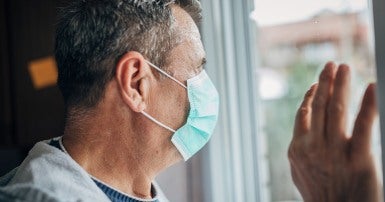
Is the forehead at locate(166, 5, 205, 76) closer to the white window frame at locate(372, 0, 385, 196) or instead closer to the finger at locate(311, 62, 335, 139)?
the finger at locate(311, 62, 335, 139)

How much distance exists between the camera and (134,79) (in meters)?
1.18

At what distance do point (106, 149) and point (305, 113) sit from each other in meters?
0.49

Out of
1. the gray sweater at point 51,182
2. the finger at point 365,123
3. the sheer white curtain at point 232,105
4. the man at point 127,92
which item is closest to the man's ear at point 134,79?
the man at point 127,92

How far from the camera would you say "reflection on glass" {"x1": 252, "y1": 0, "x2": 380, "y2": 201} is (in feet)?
3.65

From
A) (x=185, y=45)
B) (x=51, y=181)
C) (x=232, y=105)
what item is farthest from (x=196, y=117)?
(x=51, y=181)

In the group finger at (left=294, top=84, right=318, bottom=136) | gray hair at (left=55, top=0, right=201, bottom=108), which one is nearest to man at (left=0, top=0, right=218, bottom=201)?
gray hair at (left=55, top=0, right=201, bottom=108)

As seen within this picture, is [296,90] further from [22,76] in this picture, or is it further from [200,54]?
[22,76]

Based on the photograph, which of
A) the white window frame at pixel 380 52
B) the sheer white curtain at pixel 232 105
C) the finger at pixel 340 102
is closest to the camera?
the white window frame at pixel 380 52

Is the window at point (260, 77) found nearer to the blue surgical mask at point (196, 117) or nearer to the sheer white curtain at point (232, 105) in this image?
the sheer white curtain at point (232, 105)

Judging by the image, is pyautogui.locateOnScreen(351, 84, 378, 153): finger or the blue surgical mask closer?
pyautogui.locateOnScreen(351, 84, 378, 153): finger

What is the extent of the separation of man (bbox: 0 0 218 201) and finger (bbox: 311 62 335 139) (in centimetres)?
27

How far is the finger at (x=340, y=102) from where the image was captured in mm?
1070

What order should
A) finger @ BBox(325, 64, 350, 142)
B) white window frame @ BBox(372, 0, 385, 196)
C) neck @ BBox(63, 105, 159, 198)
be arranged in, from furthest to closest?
1. neck @ BBox(63, 105, 159, 198)
2. finger @ BBox(325, 64, 350, 142)
3. white window frame @ BBox(372, 0, 385, 196)

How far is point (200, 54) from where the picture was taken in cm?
124
